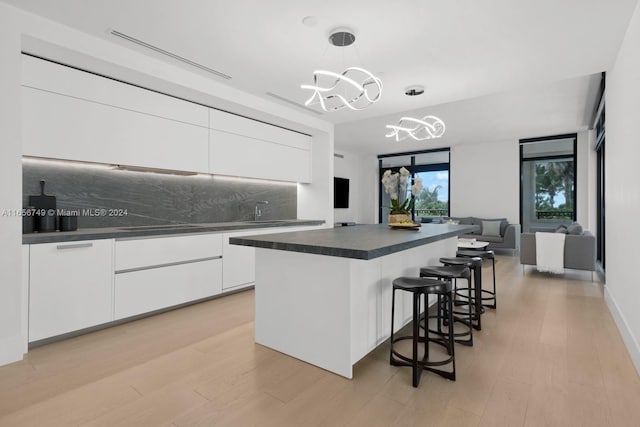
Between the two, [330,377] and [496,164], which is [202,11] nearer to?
[330,377]

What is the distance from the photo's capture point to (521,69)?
3.42 meters

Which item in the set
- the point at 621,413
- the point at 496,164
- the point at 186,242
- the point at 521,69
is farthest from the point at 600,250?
the point at 186,242

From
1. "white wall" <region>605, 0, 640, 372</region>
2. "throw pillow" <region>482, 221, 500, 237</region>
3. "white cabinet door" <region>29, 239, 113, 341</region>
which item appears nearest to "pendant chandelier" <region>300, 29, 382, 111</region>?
"white wall" <region>605, 0, 640, 372</region>

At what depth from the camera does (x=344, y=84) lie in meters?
3.86

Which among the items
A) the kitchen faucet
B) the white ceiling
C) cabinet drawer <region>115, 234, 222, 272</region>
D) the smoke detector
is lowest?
cabinet drawer <region>115, 234, 222, 272</region>

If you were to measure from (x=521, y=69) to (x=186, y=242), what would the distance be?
398 cm

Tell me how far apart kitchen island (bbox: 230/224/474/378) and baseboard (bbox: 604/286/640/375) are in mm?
1498

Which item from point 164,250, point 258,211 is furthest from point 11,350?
point 258,211

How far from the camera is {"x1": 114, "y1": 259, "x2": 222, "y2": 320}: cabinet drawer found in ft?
9.82

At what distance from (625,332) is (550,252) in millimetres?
2782

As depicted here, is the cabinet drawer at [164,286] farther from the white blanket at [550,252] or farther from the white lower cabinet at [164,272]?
the white blanket at [550,252]

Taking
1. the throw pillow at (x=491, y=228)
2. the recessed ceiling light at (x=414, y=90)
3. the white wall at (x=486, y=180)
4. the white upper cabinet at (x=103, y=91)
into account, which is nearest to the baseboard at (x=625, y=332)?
the recessed ceiling light at (x=414, y=90)

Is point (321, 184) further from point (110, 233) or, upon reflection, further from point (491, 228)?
point (491, 228)

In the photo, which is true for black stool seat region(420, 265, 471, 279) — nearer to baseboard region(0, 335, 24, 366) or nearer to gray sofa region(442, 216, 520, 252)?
baseboard region(0, 335, 24, 366)
